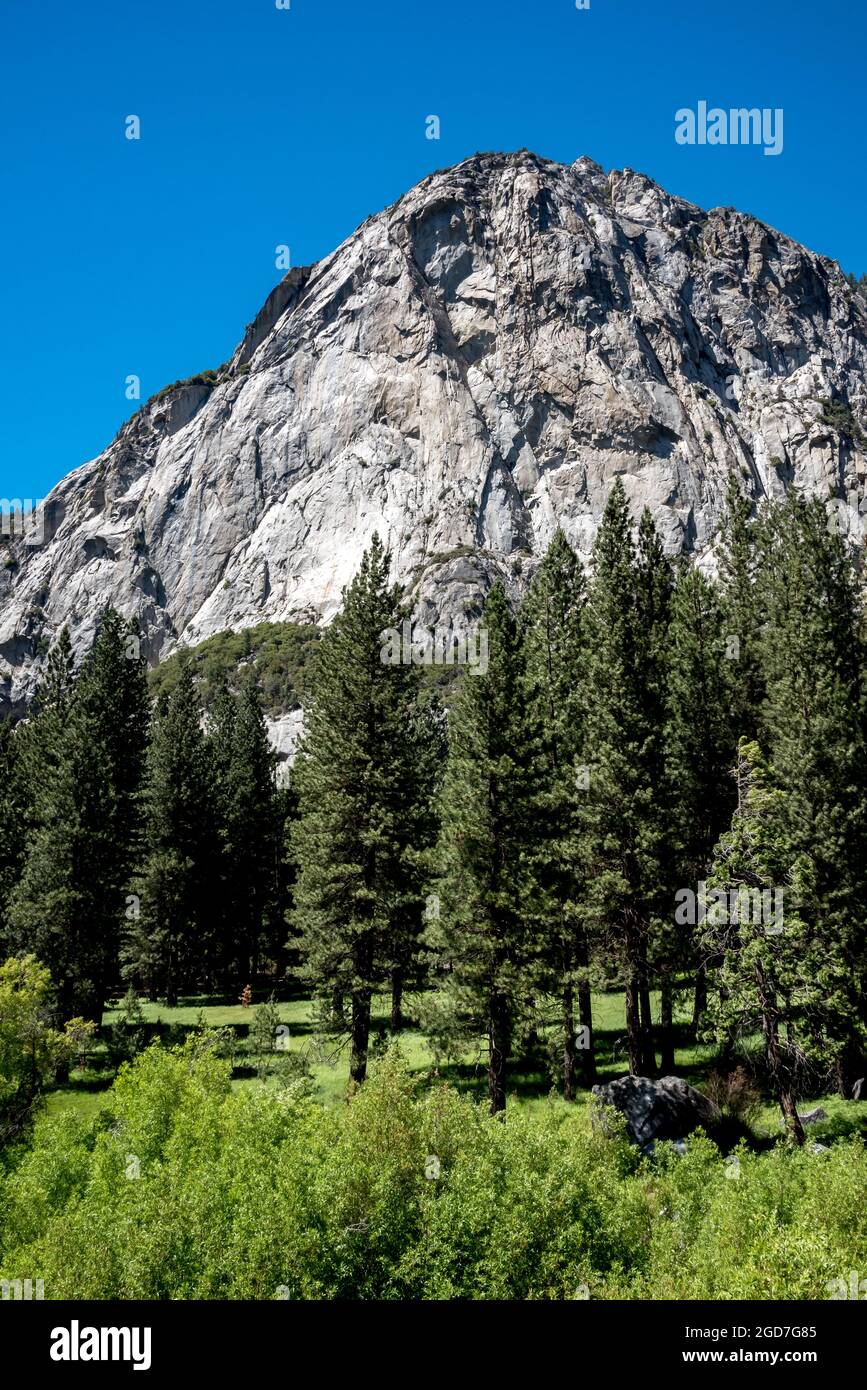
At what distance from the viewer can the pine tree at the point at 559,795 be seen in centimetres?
2692

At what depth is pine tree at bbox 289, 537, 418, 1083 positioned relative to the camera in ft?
93.2

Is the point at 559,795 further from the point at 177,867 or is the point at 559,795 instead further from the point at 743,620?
the point at 177,867

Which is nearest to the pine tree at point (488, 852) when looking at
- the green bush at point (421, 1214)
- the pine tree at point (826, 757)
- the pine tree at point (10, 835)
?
the green bush at point (421, 1214)

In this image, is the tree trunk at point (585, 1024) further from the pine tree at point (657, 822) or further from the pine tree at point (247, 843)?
the pine tree at point (247, 843)

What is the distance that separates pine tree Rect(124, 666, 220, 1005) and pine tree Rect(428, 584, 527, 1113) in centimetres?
2312

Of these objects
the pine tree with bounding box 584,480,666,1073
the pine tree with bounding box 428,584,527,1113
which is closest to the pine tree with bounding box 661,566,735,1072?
the pine tree with bounding box 584,480,666,1073

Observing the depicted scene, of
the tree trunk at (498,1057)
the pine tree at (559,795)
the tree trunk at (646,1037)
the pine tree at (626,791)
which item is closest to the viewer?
the tree trunk at (498,1057)

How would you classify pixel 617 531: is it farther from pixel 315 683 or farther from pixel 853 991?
pixel 853 991

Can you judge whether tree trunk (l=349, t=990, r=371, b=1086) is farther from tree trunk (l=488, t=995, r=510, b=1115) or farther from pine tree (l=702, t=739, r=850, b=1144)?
pine tree (l=702, t=739, r=850, b=1144)

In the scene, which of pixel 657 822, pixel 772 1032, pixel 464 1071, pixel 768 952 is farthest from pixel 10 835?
pixel 772 1032

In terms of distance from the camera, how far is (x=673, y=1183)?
18.0m

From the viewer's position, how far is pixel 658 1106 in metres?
23.0

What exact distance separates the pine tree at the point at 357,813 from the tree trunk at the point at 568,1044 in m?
6.21
